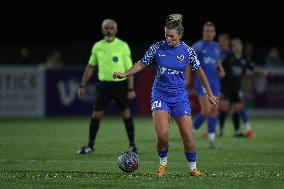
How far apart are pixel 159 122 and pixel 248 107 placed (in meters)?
17.3

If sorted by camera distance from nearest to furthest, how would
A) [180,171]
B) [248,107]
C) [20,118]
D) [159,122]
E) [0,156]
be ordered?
[159,122] → [180,171] → [0,156] → [20,118] → [248,107]

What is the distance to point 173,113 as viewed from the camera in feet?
41.4

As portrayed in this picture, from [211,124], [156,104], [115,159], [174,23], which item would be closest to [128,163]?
[156,104]

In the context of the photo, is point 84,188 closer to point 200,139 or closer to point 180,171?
point 180,171

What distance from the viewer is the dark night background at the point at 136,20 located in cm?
4150

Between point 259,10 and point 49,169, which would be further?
point 259,10

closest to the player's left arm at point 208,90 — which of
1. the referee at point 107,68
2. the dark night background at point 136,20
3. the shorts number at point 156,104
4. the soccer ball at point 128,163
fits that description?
the shorts number at point 156,104

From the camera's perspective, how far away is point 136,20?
4284cm

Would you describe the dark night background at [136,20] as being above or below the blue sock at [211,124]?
above

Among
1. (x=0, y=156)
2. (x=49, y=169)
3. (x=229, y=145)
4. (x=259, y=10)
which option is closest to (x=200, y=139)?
(x=229, y=145)

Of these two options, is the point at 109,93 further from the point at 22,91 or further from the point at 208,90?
the point at 22,91

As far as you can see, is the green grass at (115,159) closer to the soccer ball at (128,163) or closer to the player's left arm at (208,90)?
the soccer ball at (128,163)

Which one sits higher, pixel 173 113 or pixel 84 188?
pixel 173 113

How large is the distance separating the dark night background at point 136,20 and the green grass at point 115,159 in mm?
16929
